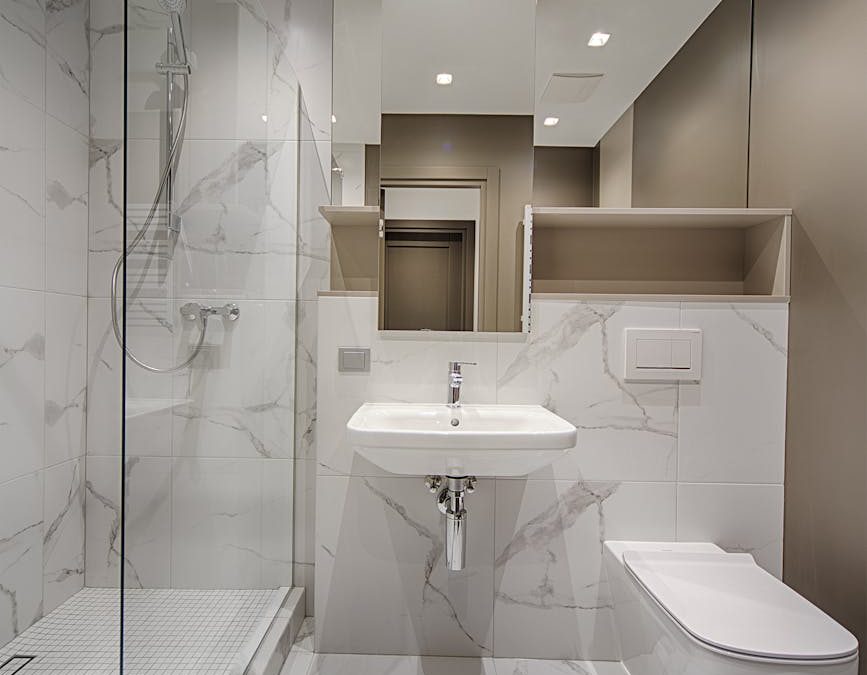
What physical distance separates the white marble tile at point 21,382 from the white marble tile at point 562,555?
1.38m

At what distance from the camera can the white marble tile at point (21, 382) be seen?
1587 mm

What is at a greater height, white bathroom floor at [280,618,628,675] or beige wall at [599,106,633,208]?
beige wall at [599,106,633,208]

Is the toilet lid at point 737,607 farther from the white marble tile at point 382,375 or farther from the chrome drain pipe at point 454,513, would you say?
the white marble tile at point 382,375

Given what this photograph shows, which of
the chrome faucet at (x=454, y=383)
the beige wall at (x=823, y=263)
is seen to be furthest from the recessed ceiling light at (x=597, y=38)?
the chrome faucet at (x=454, y=383)

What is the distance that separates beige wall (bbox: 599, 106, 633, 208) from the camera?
71.8 inches

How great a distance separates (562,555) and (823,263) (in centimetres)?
108

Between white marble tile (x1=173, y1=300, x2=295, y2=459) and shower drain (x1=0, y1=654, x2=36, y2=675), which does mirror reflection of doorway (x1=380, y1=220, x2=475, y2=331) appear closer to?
white marble tile (x1=173, y1=300, x2=295, y2=459)

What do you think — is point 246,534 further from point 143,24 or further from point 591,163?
point 591,163

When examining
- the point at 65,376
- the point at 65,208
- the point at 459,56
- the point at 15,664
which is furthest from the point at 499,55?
the point at 15,664

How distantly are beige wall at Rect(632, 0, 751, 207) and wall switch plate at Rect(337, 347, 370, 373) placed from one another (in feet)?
3.21

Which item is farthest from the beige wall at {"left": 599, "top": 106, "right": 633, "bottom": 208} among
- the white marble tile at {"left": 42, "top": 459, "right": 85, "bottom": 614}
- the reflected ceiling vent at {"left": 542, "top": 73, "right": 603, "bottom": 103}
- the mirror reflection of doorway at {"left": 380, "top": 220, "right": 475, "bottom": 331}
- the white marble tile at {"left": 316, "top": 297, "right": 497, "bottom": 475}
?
the white marble tile at {"left": 42, "top": 459, "right": 85, "bottom": 614}

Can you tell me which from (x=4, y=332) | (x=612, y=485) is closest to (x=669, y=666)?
(x=612, y=485)

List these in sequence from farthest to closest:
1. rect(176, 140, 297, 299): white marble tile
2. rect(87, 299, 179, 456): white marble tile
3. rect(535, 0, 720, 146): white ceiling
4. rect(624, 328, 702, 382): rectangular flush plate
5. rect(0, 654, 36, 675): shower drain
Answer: rect(535, 0, 720, 146): white ceiling → rect(624, 328, 702, 382): rectangular flush plate → rect(0, 654, 36, 675): shower drain → rect(176, 140, 297, 299): white marble tile → rect(87, 299, 179, 456): white marble tile

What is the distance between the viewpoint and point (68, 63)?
1.83 m
